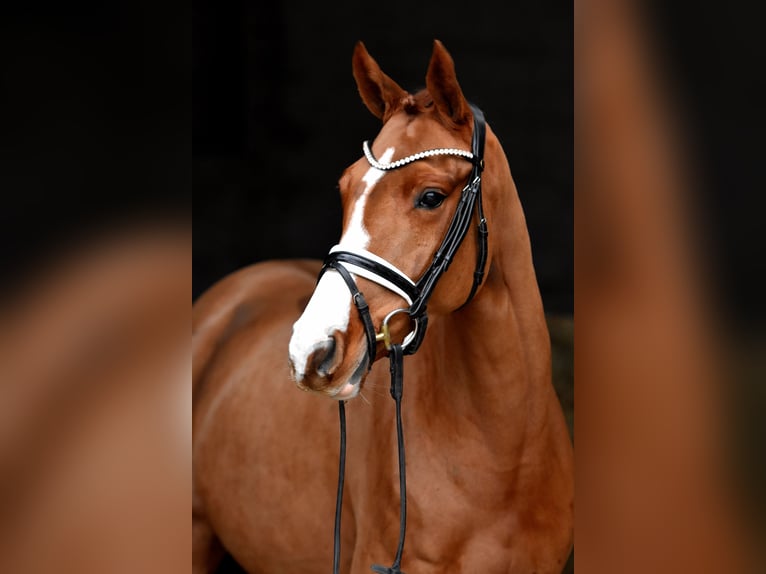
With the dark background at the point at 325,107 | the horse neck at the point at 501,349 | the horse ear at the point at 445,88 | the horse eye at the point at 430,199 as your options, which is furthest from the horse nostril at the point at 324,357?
the dark background at the point at 325,107

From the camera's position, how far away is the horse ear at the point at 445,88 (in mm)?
1696

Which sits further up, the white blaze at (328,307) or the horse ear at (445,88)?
the horse ear at (445,88)

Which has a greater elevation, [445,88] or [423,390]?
[445,88]

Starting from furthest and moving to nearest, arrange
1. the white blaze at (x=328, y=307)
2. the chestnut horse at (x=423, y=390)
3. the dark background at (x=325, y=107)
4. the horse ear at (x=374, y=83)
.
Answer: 1. the dark background at (x=325, y=107)
2. the horse ear at (x=374, y=83)
3. the chestnut horse at (x=423, y=390)
4. the white blaze at (x=328, y=307)

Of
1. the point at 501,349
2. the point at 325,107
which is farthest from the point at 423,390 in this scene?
the point at 325,107

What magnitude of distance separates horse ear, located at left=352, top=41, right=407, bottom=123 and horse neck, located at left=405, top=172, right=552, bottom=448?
12.1 inches

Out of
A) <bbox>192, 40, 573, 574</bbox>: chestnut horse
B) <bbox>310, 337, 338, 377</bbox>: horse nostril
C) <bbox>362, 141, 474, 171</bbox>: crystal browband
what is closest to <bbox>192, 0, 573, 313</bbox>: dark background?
<bbox>192, 40, 573, 574</bbox>: chestnut horse

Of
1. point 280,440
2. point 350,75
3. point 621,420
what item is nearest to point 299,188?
point 350,75

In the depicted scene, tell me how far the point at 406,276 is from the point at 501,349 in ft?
1.20

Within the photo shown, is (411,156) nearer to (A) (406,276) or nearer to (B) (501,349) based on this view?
(A) (406,276)

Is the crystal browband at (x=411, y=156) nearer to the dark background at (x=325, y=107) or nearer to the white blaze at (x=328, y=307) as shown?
the white blaze at (x=328, y=307)

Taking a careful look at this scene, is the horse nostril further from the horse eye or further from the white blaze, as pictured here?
the horse eye

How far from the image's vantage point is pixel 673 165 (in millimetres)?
Answer: 1086

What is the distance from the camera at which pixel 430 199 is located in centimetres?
175
